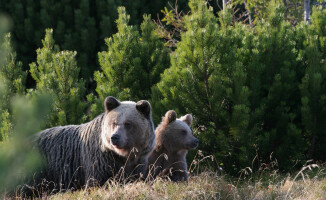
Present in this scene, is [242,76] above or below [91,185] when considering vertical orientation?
above

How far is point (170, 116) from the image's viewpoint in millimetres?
7434

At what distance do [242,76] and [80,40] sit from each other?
8142mm

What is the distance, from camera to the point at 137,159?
252 inches

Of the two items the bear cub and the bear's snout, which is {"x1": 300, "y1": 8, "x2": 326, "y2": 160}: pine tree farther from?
the bear's snout

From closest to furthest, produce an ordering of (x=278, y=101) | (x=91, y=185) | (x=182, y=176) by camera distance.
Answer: (x=91, y=185)
(x=182, y=176)
(x=278, y=101)

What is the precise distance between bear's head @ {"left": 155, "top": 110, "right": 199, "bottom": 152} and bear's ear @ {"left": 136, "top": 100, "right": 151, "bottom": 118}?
41.7 inches

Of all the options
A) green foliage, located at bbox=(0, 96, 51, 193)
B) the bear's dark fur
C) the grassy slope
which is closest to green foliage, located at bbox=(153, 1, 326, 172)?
the grassy slope

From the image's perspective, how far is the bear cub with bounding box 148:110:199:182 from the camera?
7.18 metres

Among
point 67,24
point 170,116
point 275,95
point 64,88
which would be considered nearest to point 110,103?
point 170,116

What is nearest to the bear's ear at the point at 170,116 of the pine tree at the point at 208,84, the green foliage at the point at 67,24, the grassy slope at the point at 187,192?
the pine tree at the point at 208,84

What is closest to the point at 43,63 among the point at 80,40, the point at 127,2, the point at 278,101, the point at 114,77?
the point at 114,77

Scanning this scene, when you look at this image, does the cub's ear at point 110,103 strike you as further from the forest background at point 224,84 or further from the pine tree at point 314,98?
the pine tree at point 314,98

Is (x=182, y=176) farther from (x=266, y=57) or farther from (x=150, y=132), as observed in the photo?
(x=266, y=57)

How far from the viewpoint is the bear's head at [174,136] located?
285 inches
